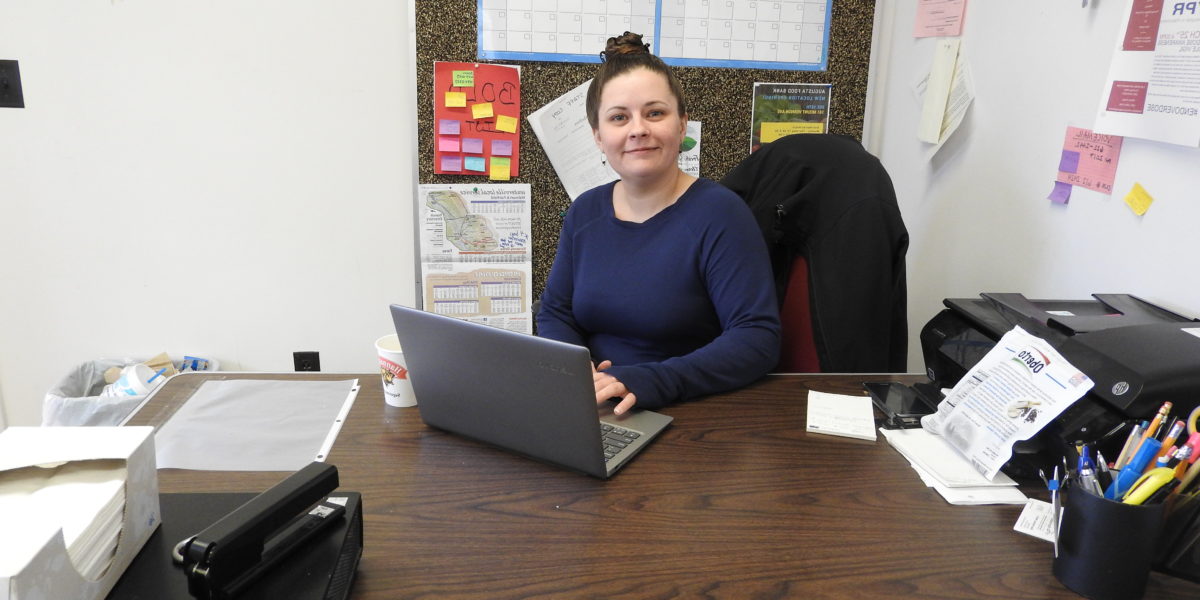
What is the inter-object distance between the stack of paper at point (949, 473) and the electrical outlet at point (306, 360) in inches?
75.8

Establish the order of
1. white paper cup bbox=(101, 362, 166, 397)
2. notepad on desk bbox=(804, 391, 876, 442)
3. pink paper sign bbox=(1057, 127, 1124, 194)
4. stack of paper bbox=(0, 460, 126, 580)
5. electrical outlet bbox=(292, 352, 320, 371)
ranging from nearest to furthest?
stack of paper bbox=(0, 460, 126, 580)
notepad on desk bbox=(804, 391, 876, 442)
pink paper sign bbox=(1057, 127, 1124, 194)
white paper cup bbox=(101, 362, 166, 397)
electrical outlet bbox=(292, 352, 320, 371)

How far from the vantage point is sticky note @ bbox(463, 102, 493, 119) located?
2.22 m

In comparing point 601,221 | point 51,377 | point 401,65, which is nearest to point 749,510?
point 601,221

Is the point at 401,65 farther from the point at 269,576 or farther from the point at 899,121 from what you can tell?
the point at 269,576

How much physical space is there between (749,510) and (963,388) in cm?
38

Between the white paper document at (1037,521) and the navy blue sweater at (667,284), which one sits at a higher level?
the navy blue sweater at (667,284)

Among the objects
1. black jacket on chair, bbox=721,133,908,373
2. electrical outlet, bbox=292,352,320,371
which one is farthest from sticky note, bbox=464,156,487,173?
black jacket on chair, bbox=721,133,908,373

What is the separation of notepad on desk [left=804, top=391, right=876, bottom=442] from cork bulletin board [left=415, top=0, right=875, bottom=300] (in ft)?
4.18

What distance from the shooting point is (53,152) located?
2.23m

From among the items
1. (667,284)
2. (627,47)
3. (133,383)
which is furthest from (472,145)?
(133,383)

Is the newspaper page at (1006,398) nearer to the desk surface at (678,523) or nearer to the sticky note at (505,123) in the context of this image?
the desk surface at (678,523)

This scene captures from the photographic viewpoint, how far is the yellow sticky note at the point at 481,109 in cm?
222

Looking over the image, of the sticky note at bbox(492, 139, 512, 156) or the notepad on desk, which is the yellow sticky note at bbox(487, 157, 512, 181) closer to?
the sticky note at bbox(492, 139, 512, 156)

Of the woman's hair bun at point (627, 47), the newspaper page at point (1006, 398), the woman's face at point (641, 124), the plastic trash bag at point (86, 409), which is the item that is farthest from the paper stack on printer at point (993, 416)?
the plastic trash bag at point (86, 409)
